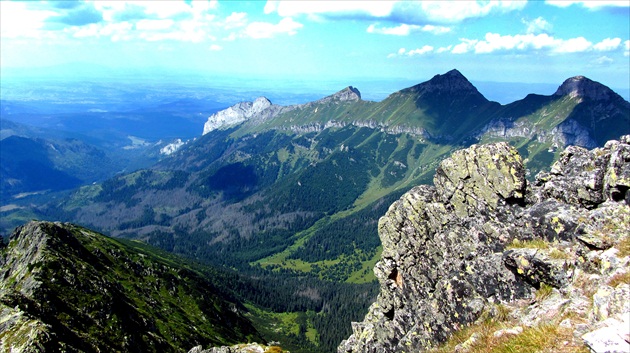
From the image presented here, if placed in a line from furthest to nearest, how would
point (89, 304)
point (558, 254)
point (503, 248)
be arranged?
point (89, 304)
point (503, 248)
point (558, 254)

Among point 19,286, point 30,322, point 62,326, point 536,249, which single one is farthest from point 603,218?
point 19,286

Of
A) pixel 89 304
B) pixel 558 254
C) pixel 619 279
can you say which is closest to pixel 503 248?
pixel 558 254

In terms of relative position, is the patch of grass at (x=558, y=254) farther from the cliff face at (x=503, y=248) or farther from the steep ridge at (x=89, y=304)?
the steep ridge at (x=89, y=304)

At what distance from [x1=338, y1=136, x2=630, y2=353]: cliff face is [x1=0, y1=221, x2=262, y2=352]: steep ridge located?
65.0 meters

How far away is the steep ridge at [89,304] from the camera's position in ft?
263

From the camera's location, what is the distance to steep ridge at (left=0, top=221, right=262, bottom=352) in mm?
80250

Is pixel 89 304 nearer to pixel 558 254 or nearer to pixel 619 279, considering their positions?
pixel 558 254

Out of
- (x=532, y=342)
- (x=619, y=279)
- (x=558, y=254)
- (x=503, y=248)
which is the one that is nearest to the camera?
(x=532, y=342)

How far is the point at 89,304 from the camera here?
114 m

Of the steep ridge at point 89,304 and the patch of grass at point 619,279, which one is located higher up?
the patch of grass at point 619,279

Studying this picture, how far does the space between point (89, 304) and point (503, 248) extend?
383ft

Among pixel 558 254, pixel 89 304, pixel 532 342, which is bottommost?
pixel 89 304

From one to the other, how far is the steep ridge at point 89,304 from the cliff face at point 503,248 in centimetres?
6502

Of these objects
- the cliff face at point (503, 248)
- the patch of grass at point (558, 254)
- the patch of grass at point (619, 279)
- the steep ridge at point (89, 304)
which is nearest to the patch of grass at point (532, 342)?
the cliff face at point (503, 248)
